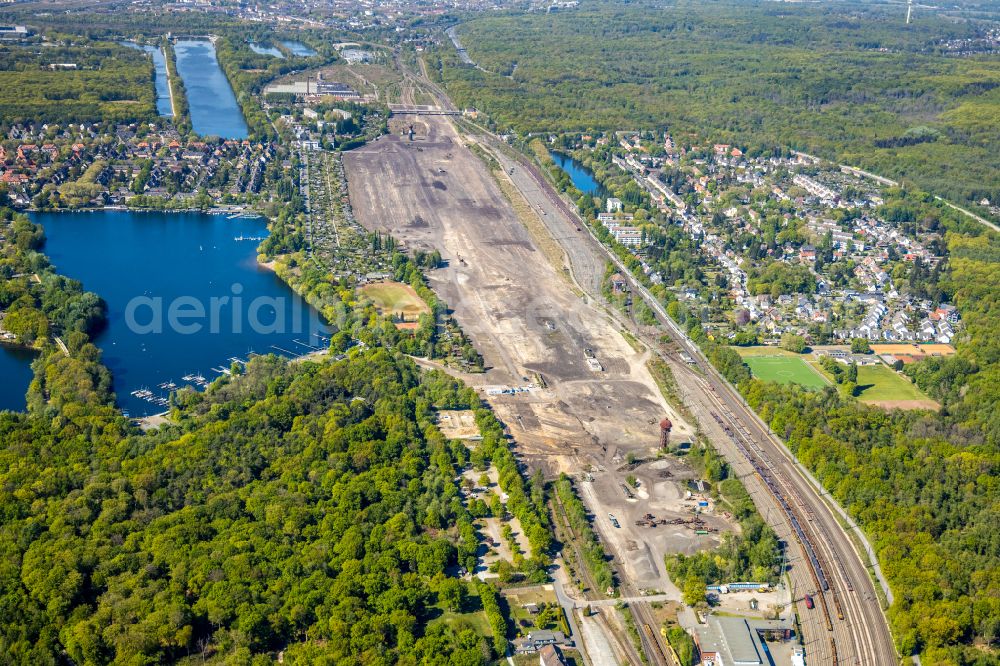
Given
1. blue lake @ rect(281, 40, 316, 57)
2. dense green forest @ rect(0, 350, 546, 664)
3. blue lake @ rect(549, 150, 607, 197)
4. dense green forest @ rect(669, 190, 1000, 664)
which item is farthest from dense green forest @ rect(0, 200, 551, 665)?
blue lake @ rect(281, 40, 316, 57)

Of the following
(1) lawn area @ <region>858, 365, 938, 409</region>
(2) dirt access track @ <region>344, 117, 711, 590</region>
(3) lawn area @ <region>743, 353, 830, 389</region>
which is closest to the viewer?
(2) dirt access track @ <region>344, 117, 711, 590</region>

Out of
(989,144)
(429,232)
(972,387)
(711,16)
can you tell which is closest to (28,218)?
(429,232)

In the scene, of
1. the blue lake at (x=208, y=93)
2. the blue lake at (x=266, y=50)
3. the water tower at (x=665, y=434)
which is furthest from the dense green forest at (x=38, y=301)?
the blue lake at (x=266, y=50)

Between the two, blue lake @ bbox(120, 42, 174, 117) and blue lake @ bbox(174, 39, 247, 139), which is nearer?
blue lake @ bbox(174, 39, 247, 139)

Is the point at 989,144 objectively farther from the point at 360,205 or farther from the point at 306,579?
the point at 306,579

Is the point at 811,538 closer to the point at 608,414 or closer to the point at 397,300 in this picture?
the point at 608,414

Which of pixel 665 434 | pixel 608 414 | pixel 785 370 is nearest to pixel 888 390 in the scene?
pixel 785 370

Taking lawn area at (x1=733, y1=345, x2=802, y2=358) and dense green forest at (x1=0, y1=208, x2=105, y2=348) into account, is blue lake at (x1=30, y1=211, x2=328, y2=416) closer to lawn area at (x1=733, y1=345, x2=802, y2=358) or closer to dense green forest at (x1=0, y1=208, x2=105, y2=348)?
dense green forest at (x1=0, y1=208, x2=105, y2=348)

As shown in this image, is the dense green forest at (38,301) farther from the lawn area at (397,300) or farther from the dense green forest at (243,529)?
the lawn area at (397,300)
